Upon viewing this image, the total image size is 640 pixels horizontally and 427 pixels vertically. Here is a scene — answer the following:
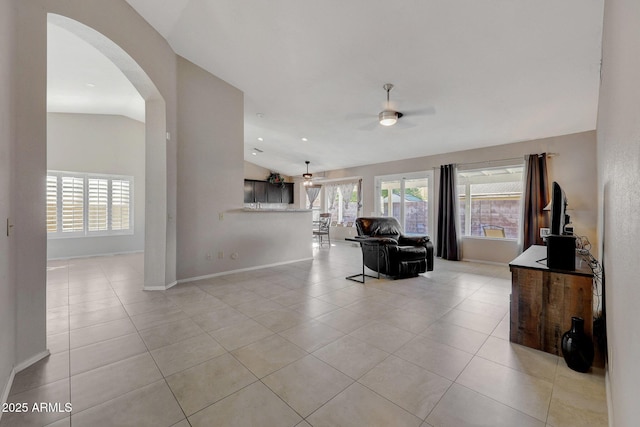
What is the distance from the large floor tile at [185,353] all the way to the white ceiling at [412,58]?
3.39m

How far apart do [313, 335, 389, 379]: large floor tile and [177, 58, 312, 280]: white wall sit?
2.79m

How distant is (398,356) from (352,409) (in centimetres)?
67

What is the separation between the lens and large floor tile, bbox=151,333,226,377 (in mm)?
1834

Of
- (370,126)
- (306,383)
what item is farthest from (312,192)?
(306,383)

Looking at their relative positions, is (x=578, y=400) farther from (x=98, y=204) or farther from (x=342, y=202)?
(x=98, y=204)

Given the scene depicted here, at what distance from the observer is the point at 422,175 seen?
663cm

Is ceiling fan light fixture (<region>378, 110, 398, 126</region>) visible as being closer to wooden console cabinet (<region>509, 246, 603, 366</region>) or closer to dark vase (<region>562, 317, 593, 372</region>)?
wooden console cabinet (<region>509, 246, 603, 366</region>)

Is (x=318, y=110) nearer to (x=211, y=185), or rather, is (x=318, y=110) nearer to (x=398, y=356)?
(x=211, y=185)

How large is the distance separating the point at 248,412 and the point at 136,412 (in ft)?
1.99

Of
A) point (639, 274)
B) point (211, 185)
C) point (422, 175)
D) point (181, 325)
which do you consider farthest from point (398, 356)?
point (422, 175)

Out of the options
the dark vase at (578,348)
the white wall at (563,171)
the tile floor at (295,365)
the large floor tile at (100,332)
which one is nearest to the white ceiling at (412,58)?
the white wall at (563,171)

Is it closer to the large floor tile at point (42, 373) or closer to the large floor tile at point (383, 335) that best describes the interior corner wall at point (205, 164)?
the large floor tile at point (42, 373)

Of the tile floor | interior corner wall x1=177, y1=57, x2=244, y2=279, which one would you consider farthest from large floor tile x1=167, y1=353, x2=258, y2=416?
interior corner wall x1=177, y1=57, x2=244, y2=279

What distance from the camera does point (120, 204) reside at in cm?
642
